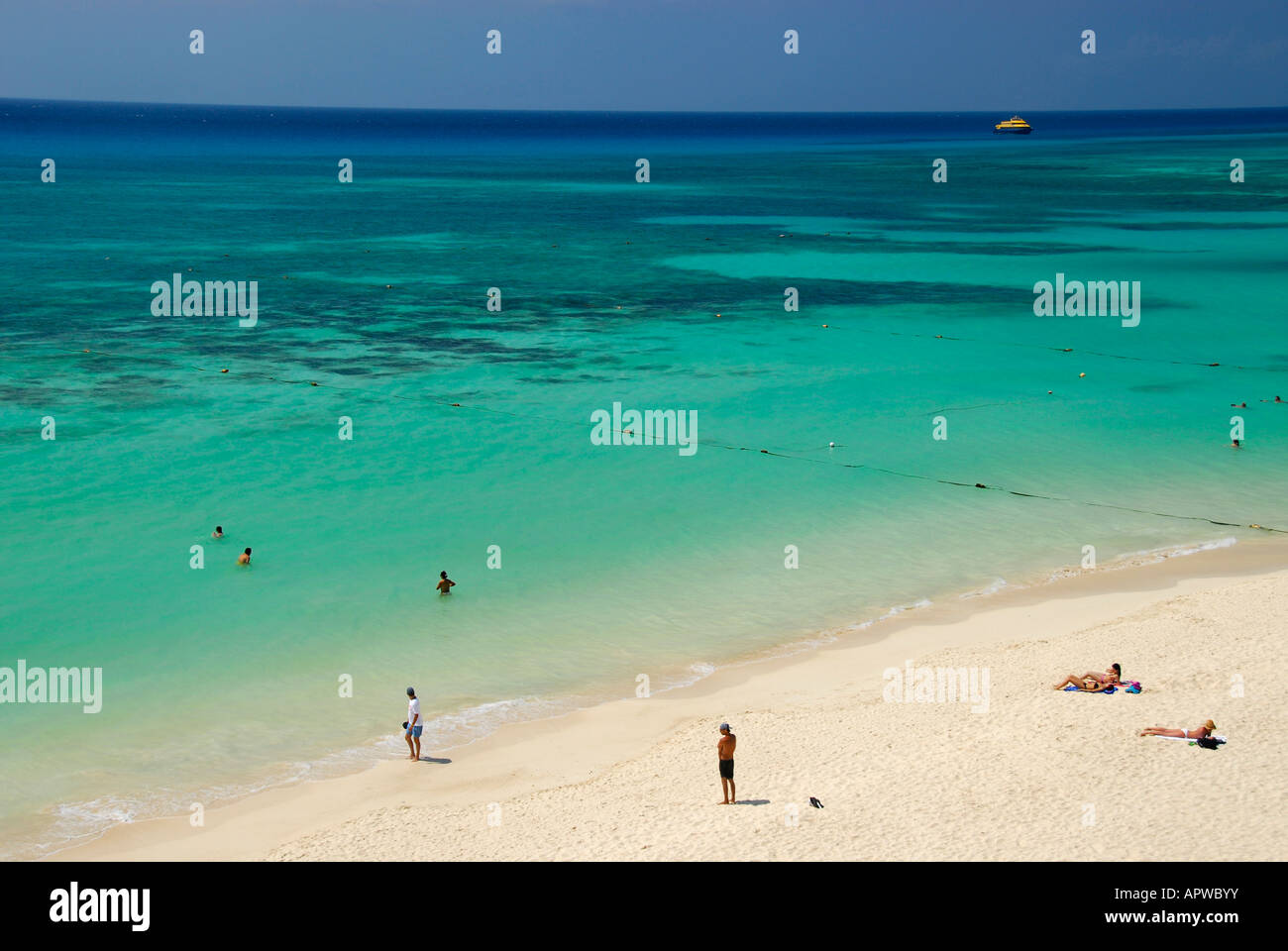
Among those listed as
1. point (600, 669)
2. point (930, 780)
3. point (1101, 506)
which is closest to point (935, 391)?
point (1101, 506)

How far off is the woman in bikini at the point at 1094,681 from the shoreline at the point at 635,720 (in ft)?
2.35

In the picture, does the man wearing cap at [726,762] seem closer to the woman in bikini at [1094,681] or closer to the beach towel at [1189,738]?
the beach towel at [1189,738]

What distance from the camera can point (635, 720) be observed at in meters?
20.3

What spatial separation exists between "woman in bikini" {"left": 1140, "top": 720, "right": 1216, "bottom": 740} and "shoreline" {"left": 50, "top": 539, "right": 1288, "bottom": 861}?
274cm

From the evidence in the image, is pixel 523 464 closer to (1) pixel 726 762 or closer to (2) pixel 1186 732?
(1) pixel 726 762

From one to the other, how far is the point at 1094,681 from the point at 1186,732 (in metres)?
2.29

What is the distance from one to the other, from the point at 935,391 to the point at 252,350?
84.9ft

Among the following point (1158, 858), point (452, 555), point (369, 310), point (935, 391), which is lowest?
point (1158, 858)

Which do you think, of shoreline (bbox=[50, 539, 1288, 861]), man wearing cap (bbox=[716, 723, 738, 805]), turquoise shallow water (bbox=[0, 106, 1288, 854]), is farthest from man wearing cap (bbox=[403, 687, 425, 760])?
man wearing cap (bbox=[716, 723, 738, 805])

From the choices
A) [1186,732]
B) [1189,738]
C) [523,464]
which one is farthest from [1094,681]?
[523,464]

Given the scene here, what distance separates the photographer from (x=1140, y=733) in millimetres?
18125

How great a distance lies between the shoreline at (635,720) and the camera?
1698 cm

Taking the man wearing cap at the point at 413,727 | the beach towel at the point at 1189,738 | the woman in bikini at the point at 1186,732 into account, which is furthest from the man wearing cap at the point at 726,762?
the beach towel at the point at 1189,738

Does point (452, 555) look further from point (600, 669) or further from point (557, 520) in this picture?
point (600, 669)
